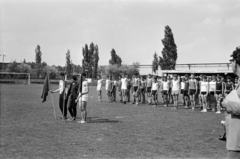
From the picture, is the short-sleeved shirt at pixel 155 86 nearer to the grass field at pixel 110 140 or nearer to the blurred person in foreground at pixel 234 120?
the grass field at pixel 110 140

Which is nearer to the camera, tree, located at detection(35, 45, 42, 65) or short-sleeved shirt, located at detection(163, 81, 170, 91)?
short-sleeved shirt, located at detection(163, 81, 170, 91)

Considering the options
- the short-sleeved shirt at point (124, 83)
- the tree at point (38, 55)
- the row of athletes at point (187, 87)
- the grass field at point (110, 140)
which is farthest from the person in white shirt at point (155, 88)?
the tree at point (38, 55)

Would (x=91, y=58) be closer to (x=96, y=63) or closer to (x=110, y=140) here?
(x=96, y=63)

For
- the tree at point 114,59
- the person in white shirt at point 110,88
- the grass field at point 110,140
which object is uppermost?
the tree at point 114,59

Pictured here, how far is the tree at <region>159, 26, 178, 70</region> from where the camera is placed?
5931 cm

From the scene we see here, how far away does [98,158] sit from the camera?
19.9 ft

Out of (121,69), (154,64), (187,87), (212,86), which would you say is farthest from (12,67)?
(212,86)

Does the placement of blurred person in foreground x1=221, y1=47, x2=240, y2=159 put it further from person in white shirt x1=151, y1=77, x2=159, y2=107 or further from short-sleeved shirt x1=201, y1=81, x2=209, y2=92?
person in white shirt x1=151, y1=77, x2=159, y2=107

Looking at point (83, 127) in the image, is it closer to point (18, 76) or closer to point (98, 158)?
point (98, 158)

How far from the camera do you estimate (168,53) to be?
2354 inches

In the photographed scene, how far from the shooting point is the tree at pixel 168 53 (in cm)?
5931

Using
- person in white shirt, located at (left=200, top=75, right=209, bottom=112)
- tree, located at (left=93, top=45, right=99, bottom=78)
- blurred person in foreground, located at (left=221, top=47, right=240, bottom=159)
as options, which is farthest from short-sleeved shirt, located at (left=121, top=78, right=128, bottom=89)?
tree, located at (left=93, top=45, right=99, bottom=78)

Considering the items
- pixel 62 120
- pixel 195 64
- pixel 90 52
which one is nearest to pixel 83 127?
pixel 62 120

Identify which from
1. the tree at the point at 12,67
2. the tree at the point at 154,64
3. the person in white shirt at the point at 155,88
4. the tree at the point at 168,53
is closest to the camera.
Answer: the person in white shirt at the point at 155,88
